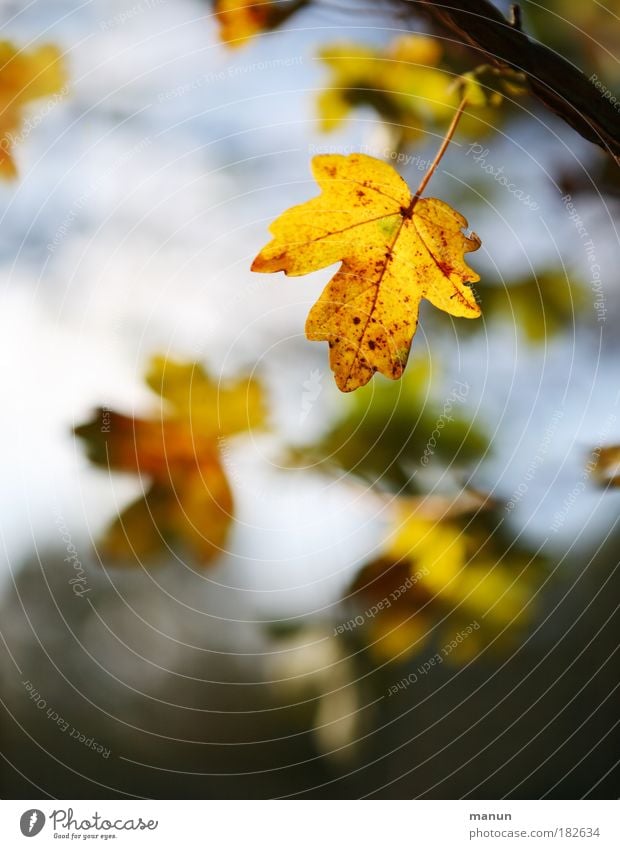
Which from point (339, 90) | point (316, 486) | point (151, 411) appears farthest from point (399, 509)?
point (339, 90)

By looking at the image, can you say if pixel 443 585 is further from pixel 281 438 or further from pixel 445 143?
pixel 445 143

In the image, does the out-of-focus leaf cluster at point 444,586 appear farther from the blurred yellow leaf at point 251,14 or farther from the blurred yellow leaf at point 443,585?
the blurred yellow leaf at point 251,14

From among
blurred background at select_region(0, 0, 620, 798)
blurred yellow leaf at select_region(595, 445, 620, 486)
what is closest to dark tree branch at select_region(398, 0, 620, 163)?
blurred background at select_region(0, 0, 620, 798)

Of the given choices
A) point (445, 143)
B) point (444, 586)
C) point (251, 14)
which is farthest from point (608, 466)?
point (251, 14)

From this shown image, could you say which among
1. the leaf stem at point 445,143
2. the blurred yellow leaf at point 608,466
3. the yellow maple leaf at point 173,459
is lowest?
the blurred yellow leaf at point 608,466

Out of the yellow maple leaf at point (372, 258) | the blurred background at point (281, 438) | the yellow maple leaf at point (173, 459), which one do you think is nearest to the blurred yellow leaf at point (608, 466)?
the blurred background at point (281, 438)

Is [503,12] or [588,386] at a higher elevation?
[503,12]

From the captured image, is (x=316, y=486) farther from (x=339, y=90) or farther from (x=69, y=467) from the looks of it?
(x=339, y=90)
